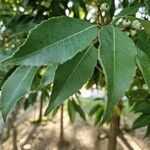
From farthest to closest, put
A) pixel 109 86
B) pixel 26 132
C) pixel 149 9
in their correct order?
1. pixel 26 132
2. pixel 149 9
3. pixel 109 86

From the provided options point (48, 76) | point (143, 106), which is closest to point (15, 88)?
point (48, 76)

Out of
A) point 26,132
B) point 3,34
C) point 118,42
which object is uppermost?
point 118,42

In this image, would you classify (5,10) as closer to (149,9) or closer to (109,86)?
(149,9)

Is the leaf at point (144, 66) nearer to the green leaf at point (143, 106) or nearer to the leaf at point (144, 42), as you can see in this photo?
the leaf at point (144, 42)

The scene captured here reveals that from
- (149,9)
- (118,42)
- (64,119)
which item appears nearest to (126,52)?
(118,42)

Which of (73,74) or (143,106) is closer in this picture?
(73,74)

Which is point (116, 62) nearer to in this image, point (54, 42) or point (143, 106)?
point (54, 42)

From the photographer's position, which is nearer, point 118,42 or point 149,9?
→ point 118,42

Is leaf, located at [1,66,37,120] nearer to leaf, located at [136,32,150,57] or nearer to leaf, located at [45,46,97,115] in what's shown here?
leaf, located at [45,46,97,115]
